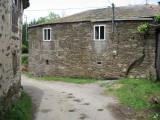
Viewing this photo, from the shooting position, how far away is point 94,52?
705 inches

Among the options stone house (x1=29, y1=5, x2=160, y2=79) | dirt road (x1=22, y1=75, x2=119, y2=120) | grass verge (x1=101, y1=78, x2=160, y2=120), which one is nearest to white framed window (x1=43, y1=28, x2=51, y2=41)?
stone house (x1=29, y1=5, x2=160, y2=79)

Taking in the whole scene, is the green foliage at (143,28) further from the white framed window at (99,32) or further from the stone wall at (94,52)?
the white framed window at (99,32)

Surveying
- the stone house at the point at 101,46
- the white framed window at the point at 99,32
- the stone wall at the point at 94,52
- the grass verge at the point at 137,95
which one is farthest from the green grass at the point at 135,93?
the white framed window at the point at 99,32

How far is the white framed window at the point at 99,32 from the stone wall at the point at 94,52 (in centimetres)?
30

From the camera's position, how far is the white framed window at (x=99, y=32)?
689 inches

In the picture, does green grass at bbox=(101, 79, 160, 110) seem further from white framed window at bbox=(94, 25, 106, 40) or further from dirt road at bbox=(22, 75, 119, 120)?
white framed window at bbox=(94, 25, 106, 40)

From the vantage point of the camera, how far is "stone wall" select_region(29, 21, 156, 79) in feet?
54.0

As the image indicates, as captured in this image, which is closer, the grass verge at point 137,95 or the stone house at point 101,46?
the grass verge at point 137,95

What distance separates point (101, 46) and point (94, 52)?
2.60ft

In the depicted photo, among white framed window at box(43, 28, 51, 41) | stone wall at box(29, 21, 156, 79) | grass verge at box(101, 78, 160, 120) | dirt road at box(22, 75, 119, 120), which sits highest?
white framed window at box(43, 28, 51, 41)

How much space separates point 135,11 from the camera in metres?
18.3

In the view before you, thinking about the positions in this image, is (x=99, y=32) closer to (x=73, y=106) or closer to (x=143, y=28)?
(x=143, y=28)

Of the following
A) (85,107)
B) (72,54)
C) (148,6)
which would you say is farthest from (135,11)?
(85,107)

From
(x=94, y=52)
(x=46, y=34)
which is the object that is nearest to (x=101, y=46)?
(x=94, y=52)
